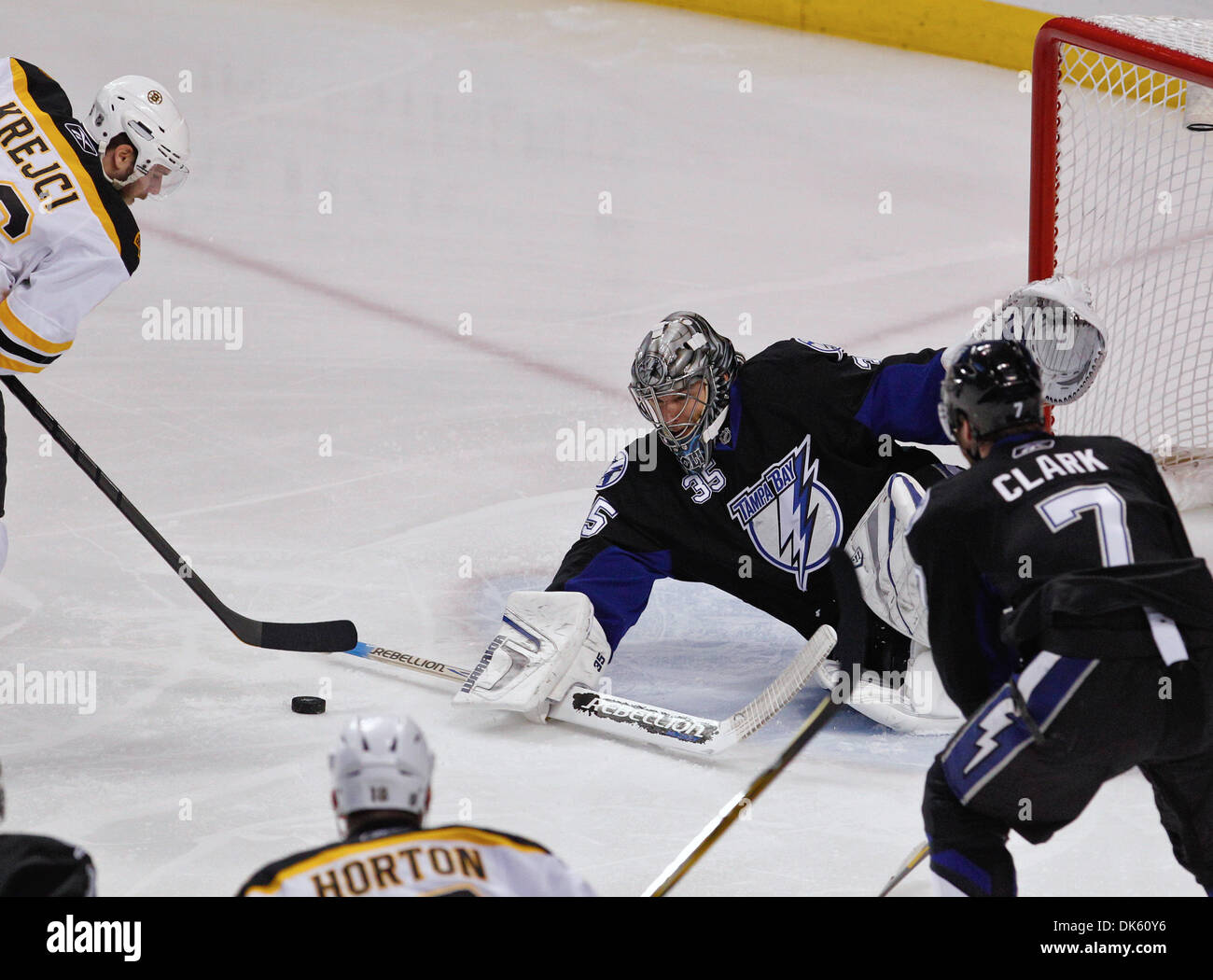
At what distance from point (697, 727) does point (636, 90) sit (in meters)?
5.34

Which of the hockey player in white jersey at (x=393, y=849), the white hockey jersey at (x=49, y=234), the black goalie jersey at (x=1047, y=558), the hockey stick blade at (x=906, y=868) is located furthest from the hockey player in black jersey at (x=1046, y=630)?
the white hockey jersey at (x=49, y=234)

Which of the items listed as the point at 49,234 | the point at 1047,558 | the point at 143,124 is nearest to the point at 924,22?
the point at 143,124

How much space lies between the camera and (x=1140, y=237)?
16.0 ft

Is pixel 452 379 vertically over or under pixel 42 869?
over

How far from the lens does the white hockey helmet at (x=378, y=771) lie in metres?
1.82

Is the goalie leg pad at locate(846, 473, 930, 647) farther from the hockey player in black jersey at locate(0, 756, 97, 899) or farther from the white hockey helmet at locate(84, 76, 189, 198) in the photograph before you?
the hockey player in black jersey at locate(0, 756, 97, 899)

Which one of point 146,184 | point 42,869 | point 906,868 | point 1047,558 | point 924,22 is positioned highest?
point 924,22

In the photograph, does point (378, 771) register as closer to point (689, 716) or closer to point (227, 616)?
point (689, 716)

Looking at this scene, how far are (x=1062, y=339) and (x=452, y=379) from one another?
113 inches

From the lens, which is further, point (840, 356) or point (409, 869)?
point (840, 356)

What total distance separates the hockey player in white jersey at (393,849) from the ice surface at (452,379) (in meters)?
1.09
